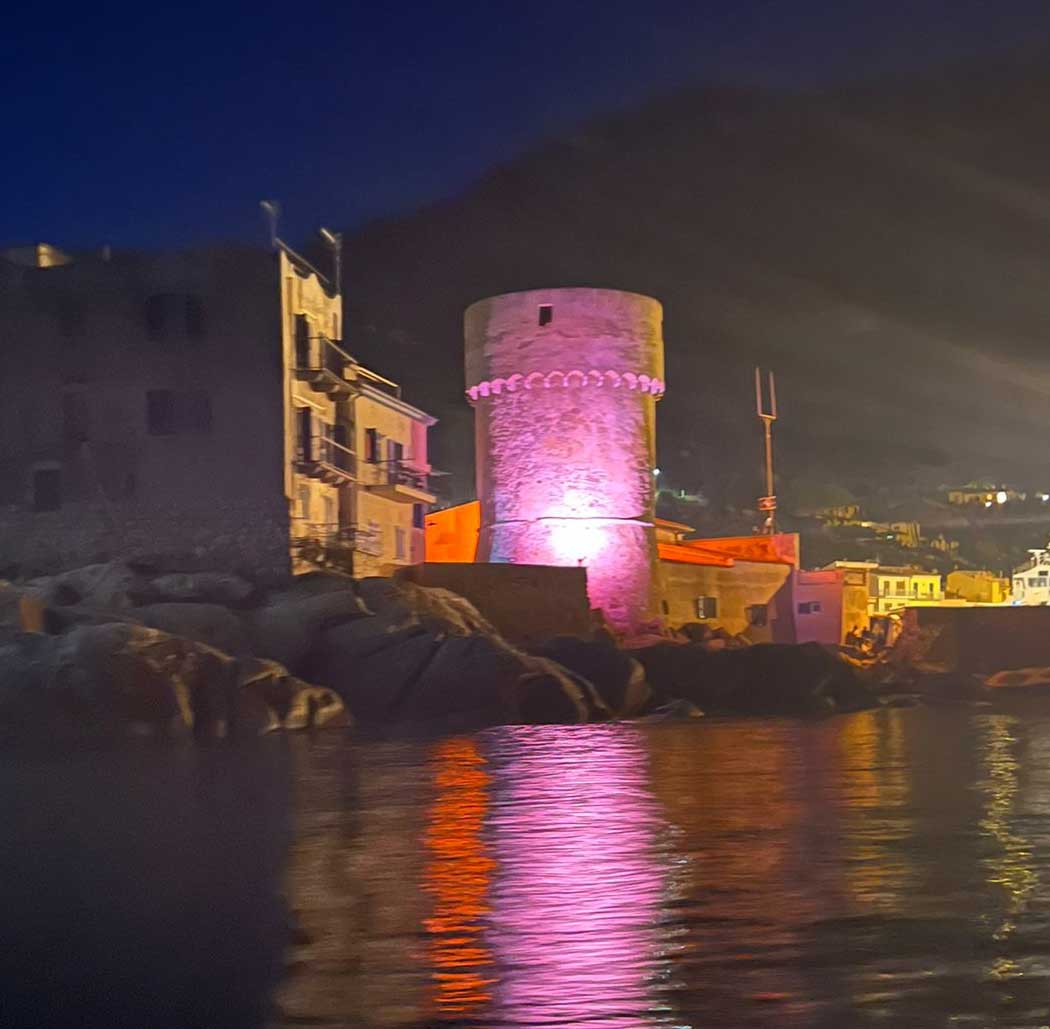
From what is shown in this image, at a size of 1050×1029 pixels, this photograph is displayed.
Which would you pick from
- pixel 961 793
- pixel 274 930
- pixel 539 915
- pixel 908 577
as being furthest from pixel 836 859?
pixel 908 577

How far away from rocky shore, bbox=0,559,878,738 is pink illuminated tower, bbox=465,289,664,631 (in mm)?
3392

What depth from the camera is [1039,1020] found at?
607 cm

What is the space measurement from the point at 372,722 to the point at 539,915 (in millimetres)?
18075

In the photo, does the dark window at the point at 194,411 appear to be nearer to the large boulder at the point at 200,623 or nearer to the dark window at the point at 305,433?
the dark window at the point at 305,433

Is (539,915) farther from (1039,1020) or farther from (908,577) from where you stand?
(908,577)

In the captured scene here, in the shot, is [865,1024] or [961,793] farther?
[961,793]

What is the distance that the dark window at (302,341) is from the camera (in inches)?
1267

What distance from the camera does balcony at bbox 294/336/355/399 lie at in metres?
32.2

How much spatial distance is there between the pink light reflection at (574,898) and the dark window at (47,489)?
666 inches

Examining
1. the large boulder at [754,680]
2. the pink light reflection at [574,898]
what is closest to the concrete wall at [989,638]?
the large boulder at [754,680]

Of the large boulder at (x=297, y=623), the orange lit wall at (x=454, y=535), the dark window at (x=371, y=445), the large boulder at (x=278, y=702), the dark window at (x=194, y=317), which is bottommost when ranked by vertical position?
the large boulder at (x=278, y=702)

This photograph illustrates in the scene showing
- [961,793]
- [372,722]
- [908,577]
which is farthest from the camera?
[908,577]

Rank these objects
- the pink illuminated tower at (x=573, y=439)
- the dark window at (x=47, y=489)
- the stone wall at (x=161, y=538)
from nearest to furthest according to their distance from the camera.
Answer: the stone wall at (x=161, y=538) < the dark window at (x=47, y=489) < the pink illuminated tower at (x=573, y=439)

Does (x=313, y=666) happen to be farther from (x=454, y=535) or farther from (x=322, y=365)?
(x=454, y=535)
